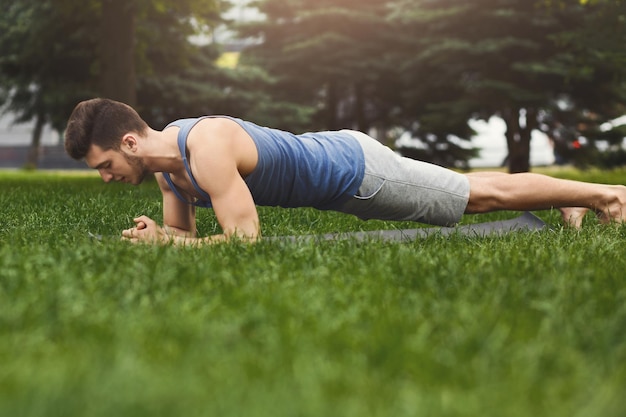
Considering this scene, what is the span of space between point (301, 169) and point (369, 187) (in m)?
0.43

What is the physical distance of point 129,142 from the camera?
3.77 meters

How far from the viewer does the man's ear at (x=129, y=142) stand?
376cm

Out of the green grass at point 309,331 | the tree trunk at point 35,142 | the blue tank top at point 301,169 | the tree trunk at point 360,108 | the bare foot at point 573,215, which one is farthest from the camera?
the tree trunk at point 35,142

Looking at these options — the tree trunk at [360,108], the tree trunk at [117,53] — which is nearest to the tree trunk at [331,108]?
the tree trunk at [360,108]

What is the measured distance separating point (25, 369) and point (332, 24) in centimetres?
2007

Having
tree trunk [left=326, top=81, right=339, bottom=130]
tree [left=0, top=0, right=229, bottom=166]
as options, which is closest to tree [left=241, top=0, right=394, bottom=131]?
tree trunk [left=326, top=81, right=339, bottom=130]

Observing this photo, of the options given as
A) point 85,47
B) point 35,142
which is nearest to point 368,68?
point 85,47

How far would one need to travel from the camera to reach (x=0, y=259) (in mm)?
3014

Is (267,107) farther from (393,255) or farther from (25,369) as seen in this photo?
(25,369)

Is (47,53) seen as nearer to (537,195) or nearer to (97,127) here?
(97,127)

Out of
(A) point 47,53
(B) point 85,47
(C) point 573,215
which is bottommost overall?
(C) point 573,215

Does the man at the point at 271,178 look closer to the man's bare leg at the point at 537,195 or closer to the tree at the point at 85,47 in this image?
the man's bare leg at the point at 537,195

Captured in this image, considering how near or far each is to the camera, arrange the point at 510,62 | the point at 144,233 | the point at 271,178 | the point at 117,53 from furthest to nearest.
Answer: the point at 510,62
the point at 117,53
the point at 271,178
the point at 144,233

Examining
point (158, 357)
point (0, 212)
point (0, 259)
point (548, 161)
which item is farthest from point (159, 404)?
point (548, 161)
